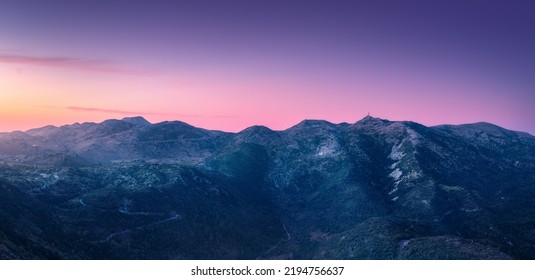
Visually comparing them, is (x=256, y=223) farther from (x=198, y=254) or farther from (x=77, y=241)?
(x=77, y=241)

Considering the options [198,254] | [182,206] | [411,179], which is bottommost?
[198,254]

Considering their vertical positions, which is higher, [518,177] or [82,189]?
[518,177]

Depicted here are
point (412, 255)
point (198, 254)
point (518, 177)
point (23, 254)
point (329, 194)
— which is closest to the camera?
point (23, 254)

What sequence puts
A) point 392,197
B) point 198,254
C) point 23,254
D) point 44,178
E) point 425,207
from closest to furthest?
point 23,254 → point 198,254 → point 44,178 → point 425,207 → point 392,197

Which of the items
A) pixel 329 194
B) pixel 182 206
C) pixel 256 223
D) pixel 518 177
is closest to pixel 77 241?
pixel 182 206

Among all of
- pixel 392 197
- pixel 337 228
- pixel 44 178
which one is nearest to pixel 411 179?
pixel 392 197

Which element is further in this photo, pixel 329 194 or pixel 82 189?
pixel 329 194
